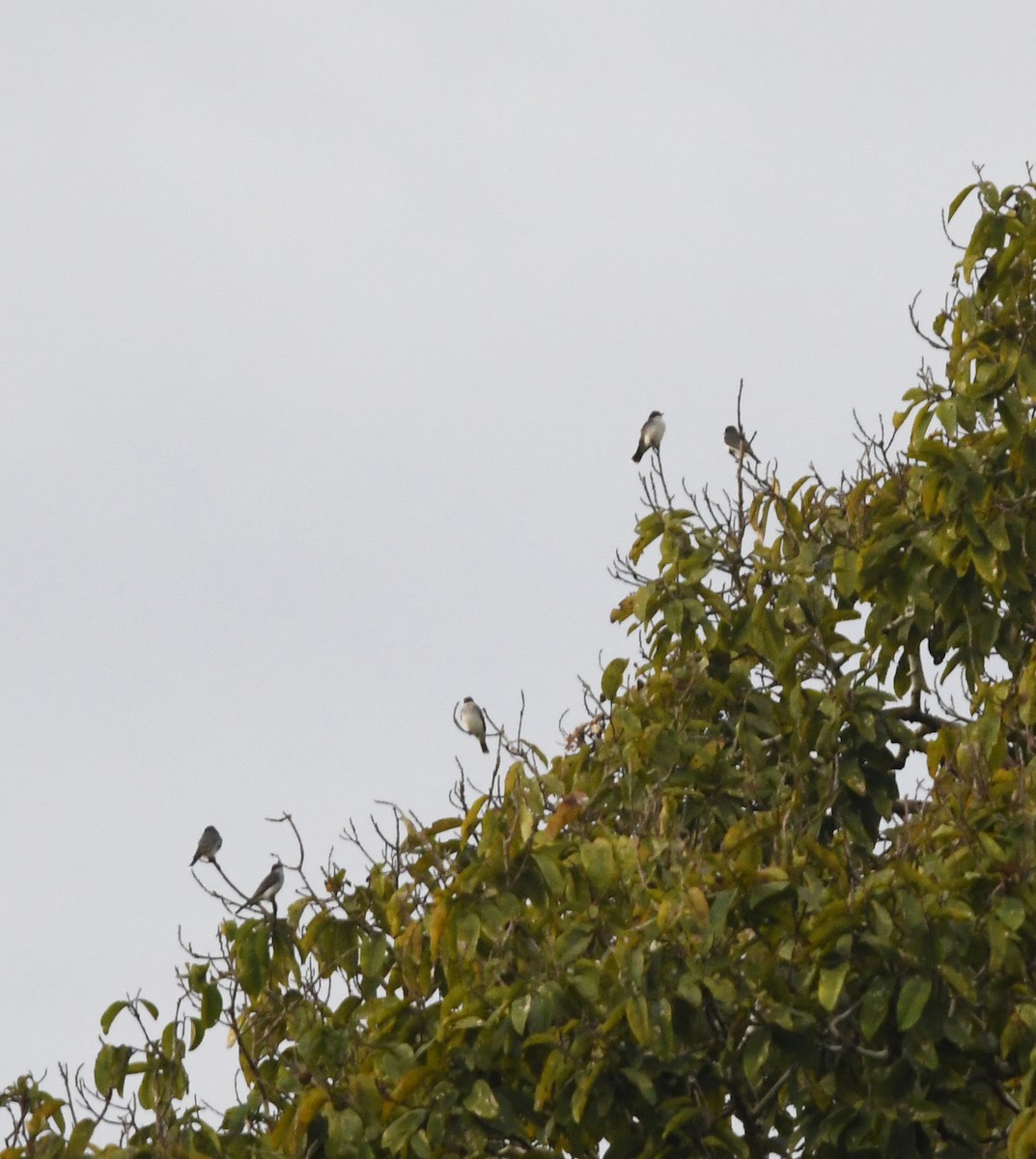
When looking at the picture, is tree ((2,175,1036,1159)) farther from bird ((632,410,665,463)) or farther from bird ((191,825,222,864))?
bird ((632,410,665,463))

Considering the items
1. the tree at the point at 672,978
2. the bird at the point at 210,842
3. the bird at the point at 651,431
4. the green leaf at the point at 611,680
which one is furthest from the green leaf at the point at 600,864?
the bird at the point at 651,431

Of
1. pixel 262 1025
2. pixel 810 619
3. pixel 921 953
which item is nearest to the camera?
pixel 921 953

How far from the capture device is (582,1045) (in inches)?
276

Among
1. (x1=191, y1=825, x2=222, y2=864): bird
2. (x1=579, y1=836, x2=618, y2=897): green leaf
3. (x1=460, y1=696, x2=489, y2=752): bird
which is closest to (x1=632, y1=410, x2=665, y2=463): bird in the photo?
(x1=460, y1=696, x2=489, y2=752): bird

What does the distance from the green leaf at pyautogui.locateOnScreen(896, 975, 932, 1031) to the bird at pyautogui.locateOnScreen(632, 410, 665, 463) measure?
11968mm

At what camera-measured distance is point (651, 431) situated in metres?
18.6

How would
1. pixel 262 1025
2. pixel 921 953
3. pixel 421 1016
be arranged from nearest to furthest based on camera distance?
pixel 921 953 → pixel 421 1016 → pixel 262 1025

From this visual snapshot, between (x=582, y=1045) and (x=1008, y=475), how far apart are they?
331 cm

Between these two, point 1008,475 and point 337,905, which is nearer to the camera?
point 337,905

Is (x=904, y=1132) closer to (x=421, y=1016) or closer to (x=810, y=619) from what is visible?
(x=421, y=1016)

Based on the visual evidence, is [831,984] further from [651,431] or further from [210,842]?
[651,431]

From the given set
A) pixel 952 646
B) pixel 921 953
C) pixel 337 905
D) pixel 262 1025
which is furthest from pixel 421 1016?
pixel 952 646

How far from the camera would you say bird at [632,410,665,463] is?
730 inches

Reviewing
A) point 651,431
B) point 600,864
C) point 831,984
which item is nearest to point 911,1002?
point 831,984
